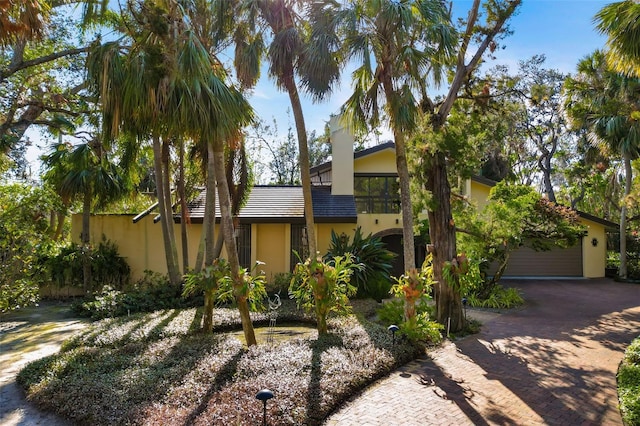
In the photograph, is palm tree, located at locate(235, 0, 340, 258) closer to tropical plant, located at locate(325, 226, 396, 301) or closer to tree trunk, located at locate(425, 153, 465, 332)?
tree trunk, located at locate(425, 153, 465, 332)

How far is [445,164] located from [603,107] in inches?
376

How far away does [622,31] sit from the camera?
25.9 feet

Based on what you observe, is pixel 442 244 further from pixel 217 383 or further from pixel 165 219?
pixel 165 219

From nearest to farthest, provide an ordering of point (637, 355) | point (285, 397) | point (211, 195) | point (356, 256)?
point (285, 397) → point (637, 355) → point (211, 195) → point (356, 256)

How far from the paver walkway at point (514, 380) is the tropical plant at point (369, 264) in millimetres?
3741

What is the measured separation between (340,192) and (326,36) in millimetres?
8920

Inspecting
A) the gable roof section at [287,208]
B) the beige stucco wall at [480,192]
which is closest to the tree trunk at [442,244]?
the gable roof section at [287,208]

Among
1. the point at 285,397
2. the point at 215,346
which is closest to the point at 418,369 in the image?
the point at 285,397

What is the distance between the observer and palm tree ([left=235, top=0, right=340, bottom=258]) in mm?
8950

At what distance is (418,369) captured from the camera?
6.84 m

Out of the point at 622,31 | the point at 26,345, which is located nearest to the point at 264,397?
the point at 26,345

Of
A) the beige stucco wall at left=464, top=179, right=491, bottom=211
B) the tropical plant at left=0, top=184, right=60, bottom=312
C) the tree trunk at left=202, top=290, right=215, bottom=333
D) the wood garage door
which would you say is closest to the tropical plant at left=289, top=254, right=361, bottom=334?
Result: the tree trunk at left=202, top=290, right=215, bottom=333

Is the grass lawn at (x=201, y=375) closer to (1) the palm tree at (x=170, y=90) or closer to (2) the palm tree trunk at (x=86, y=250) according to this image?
(1) the palm tree at (x=170, y=90)

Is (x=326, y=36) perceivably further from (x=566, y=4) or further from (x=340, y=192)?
(x=340, y=192)
